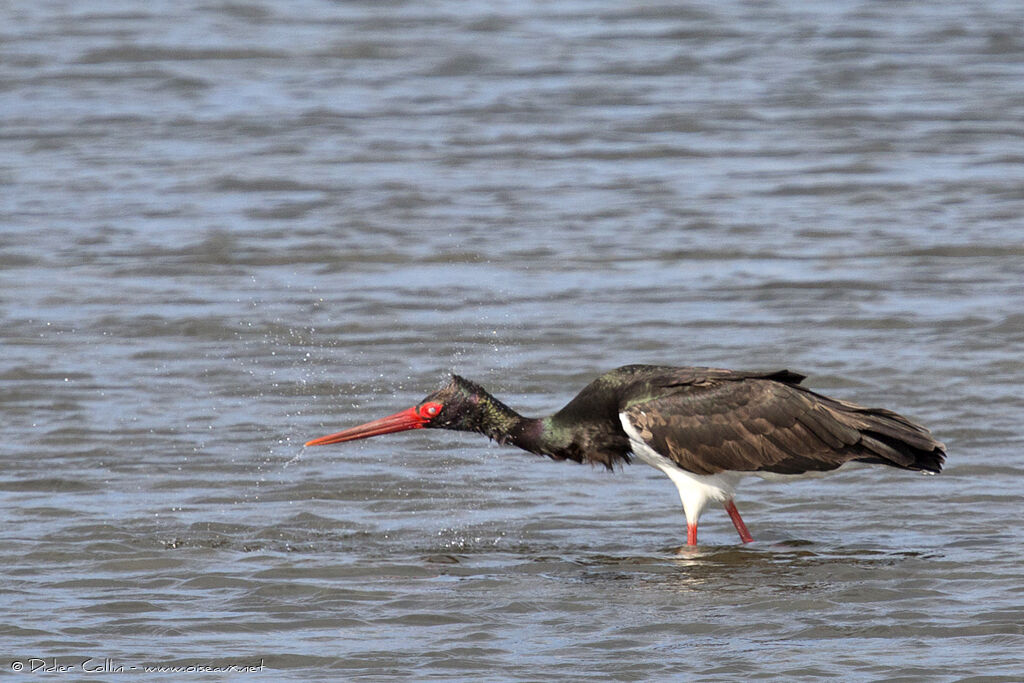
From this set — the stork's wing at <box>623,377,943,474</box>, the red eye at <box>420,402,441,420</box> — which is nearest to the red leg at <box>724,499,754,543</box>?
the stork's wing at <box>623,377,943,474</box>

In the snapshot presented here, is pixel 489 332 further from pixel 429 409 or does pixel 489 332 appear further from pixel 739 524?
pixel 739 524

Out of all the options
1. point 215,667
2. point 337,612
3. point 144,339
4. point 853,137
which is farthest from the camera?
point 853,137

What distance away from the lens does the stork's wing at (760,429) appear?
9.24 meters

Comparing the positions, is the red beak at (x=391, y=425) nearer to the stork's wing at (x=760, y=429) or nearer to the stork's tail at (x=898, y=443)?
the stork's wing at (x=760, y=429)

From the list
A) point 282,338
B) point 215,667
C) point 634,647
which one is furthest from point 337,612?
point 282,338

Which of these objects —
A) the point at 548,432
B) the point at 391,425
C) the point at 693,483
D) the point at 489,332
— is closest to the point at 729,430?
the point at 693,483

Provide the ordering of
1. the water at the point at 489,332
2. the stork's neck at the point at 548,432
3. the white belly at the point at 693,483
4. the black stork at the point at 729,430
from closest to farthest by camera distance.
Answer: the water at the point at 489,332, the black stork at the point at 729,430, the white belly at the point at 693,483, the stork's neck at the point at 548,432

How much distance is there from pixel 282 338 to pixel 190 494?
10.5 ft

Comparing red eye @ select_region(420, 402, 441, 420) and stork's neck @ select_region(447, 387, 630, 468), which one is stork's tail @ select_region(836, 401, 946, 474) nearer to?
stork's neck @ select_region(447, 387, 630, 468)

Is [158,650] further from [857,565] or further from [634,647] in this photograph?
[857,565]

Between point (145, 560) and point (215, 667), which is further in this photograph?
point (145, 560)

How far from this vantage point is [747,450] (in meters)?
9.36

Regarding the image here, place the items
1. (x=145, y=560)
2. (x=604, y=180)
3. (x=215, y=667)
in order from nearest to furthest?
1. (x=215, y=667)
2. (x=145, y=560)
3. (x=604, y=180)

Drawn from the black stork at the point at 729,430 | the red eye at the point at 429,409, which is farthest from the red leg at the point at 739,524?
the red eye at the point at 429,409
